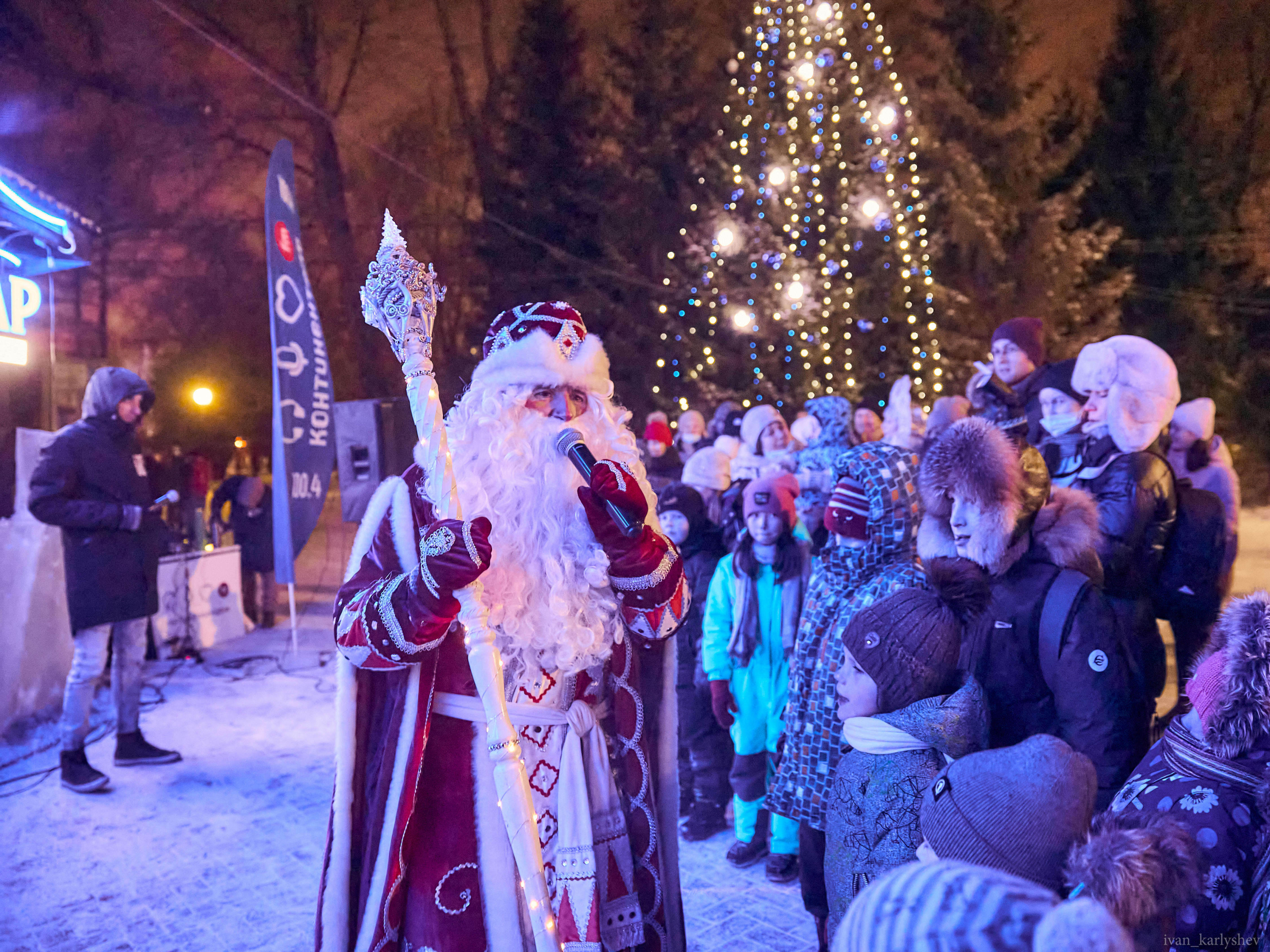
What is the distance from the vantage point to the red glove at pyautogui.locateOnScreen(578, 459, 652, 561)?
6.61ft

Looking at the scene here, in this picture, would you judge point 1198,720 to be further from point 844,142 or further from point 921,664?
point 844,142

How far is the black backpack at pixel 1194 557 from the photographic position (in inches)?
149

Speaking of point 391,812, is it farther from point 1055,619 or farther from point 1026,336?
point 1026,336

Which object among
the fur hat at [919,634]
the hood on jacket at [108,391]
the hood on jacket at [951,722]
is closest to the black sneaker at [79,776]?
the hood on jacket at [108,391]

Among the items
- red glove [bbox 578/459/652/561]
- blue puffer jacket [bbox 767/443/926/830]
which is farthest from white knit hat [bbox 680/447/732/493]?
red glove [bbox 578/459/652/561]

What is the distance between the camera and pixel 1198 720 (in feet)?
5.90

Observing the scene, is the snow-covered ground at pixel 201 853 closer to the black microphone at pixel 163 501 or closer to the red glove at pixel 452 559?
the black microphone at pixel 163 501

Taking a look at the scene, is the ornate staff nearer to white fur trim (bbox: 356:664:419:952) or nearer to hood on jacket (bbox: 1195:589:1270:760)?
white fur trim (bbox: 356:664:419:952)

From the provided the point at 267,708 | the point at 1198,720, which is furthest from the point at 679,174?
the point at 1198,720

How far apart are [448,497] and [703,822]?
296cm

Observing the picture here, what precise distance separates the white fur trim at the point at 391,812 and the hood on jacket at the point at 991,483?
165 centimetres

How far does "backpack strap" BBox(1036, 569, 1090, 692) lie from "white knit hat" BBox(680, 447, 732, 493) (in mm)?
2770

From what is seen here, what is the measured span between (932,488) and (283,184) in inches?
253

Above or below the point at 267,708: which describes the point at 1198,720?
above
